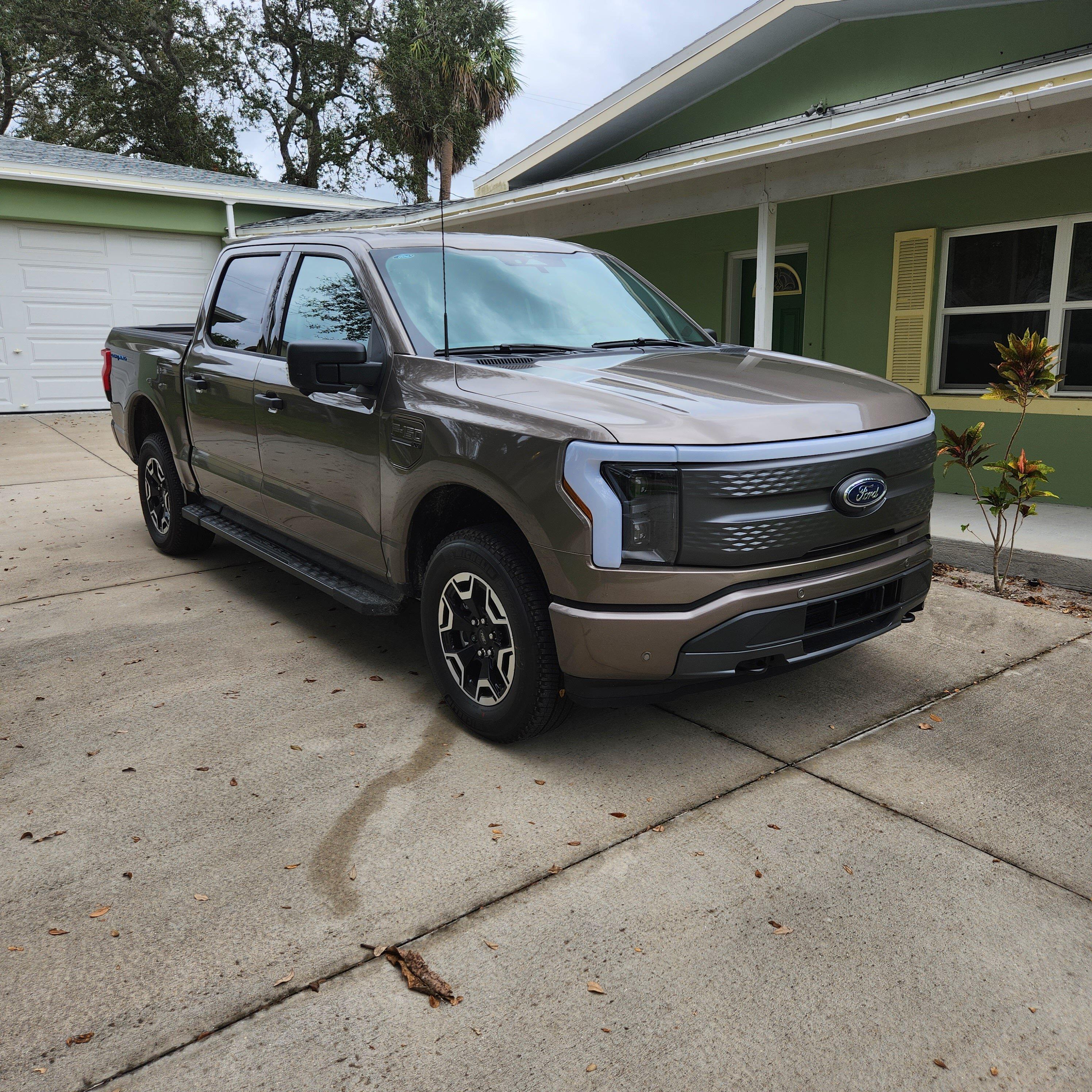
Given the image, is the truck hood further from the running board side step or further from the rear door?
the rear door

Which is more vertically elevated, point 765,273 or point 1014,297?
point 765,273

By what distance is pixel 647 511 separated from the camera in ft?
10.00


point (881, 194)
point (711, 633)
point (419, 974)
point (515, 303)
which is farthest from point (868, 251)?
point (419, 974)

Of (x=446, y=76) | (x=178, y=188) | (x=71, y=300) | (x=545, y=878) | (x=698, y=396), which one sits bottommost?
(x=545, y=878)

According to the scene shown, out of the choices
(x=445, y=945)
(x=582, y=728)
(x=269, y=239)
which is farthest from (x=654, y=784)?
(x=269, y=239)

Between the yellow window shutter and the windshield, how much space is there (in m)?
4.97

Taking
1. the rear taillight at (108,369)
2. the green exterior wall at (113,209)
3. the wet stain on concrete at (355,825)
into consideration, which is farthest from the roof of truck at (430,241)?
Result: the green exterior wall at (113,209)

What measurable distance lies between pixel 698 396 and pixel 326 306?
206 centimetres

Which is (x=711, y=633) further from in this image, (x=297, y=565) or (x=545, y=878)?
(x=297, y=565)

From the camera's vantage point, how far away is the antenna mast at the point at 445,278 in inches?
151

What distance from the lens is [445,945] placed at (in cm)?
254

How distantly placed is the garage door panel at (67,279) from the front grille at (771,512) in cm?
1532

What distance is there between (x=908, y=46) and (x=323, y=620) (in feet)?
27.5

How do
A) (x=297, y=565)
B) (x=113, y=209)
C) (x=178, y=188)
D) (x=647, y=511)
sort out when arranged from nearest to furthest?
(x=647, y=511), (x=297, y=565), (x=113, y=209), (x=178, y=188)
